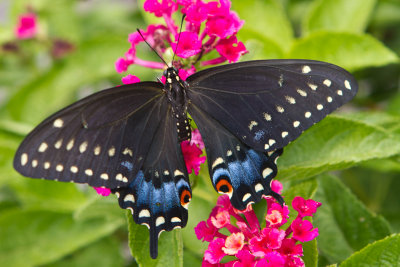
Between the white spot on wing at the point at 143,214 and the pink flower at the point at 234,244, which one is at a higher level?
the white spot on wing at the point at 143,214

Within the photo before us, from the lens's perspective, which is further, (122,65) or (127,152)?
(122,65)

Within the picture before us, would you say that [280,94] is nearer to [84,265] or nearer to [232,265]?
[232,265]

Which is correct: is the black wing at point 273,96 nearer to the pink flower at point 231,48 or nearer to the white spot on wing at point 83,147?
the pink flower at point 231,48

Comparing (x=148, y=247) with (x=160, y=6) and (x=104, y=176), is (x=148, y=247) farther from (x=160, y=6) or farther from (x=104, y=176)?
(x=160, y=6)

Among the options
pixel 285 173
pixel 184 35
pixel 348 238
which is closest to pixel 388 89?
pixel 348 238

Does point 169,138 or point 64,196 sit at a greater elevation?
point 64,196

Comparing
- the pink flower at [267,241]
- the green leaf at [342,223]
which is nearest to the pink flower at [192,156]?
the pink flower at [267,241]

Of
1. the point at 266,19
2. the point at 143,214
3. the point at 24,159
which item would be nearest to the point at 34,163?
the point at 24,159
